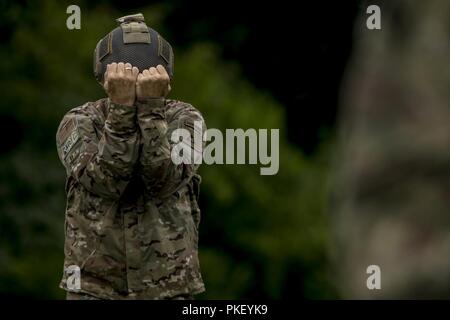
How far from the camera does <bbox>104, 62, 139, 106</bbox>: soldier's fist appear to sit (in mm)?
5953

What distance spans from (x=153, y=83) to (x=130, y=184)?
40 centimetres

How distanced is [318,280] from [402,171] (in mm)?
13735

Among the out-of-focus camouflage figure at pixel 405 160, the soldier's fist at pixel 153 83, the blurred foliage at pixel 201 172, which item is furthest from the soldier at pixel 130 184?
the blurred foliage at pixel 201 172

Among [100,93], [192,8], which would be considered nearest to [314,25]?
[192,8]

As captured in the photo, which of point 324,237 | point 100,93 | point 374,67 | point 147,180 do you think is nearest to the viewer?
point 374,67

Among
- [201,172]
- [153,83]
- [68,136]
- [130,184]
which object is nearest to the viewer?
[153,83]

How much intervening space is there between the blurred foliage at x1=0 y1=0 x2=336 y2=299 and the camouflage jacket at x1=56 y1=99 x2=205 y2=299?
10.3m

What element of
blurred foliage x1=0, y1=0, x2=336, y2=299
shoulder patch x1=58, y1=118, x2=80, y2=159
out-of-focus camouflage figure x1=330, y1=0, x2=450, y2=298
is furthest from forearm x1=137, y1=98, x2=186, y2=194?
blurred foliage x1=0, y1=0, x2=336, y2=299

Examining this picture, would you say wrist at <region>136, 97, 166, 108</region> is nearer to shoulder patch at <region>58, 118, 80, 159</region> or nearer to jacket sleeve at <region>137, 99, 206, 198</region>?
jacket sleeve at <region>137, 99, 206, 198</region>

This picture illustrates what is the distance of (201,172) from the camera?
17797 millimetres

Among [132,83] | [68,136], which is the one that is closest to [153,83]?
[132,83]

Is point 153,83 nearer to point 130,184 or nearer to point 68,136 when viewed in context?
point 130,184

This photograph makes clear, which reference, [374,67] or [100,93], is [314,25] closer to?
[100,93]

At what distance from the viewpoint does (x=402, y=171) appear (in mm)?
4613
